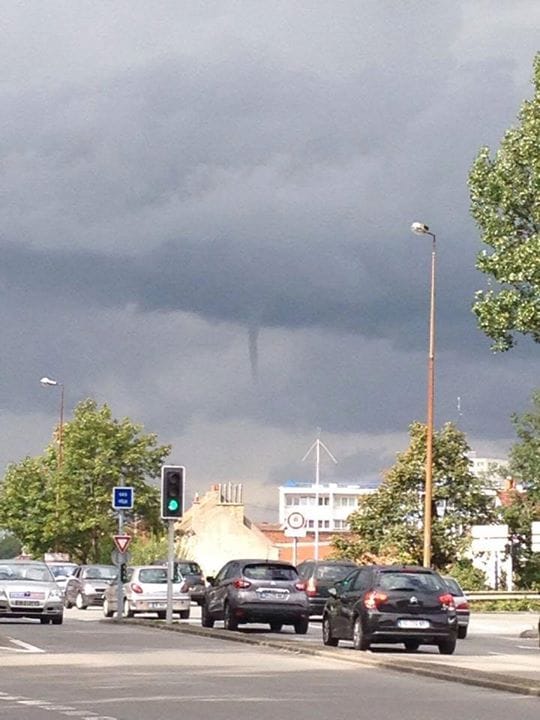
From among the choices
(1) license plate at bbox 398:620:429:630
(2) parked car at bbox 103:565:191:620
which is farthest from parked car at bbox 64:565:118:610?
(1) license plate at bbox 398:620:429:630

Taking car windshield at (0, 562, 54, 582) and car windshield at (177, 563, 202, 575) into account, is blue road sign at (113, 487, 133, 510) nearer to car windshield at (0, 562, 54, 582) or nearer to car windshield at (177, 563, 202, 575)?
car windshield at (0, 562, 54, 582)

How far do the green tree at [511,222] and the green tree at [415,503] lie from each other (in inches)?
1703

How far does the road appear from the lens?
19.1 metres

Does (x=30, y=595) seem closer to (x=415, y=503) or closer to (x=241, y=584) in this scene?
(x=241, y=584)

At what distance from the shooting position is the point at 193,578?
65.0 meters

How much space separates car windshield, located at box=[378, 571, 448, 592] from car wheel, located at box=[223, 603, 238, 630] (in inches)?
325

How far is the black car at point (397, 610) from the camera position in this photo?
111 feet

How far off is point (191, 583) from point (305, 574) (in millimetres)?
12359

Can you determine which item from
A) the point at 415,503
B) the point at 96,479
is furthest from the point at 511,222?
the point at 96,479

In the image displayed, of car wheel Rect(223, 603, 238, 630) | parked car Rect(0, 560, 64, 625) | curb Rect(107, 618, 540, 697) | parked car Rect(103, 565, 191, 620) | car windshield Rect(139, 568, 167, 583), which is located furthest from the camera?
car windshield Rect(139, 568, 167, 583)

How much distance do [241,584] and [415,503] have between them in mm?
54766

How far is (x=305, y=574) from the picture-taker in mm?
52750

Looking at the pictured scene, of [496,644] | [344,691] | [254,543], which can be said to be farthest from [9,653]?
[254,543]

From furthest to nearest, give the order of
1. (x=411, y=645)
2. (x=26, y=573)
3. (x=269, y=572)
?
(x=26, y=573)
(x=269, y=572)
(x=411, y=645)
